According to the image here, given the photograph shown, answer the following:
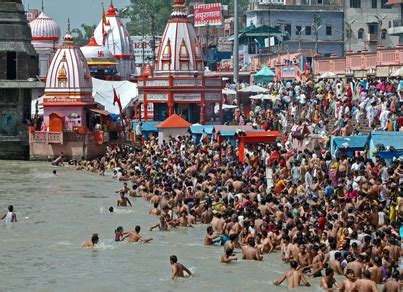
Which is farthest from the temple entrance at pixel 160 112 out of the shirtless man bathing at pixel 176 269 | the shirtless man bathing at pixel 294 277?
the shirtless man bathing at pixel 294 277

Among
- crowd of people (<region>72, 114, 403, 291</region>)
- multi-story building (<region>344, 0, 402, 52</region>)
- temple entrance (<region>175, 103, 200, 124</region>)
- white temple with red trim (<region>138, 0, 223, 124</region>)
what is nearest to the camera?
crowd of people (<region>72, 114, 403, 291</region>)

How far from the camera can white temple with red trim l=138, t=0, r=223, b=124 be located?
51344 mm

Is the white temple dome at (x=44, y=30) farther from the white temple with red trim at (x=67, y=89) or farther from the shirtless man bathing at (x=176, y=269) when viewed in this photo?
the shirtless man bathing at (x=176, y=269)

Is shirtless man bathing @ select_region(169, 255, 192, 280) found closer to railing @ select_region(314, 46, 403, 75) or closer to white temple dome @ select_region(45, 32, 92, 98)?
railing @ select_region(314, 46, 403, 75)

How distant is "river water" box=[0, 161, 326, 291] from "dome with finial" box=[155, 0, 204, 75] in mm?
17684

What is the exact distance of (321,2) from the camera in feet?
259

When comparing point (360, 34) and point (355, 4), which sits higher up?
point (355, 4)

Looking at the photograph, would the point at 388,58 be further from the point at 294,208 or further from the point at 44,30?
the point at 44,30

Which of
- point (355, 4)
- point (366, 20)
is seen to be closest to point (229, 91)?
point (366, 20)

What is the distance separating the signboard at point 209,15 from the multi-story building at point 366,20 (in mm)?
18721

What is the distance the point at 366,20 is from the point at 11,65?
78.2ft

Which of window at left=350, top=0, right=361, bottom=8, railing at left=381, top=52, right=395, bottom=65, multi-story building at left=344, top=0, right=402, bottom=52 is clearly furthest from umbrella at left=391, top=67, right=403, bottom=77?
window at left=350, top=0, right=361, bottom=8

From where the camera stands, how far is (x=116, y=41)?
6706cm

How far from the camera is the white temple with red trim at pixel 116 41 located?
220 ft
